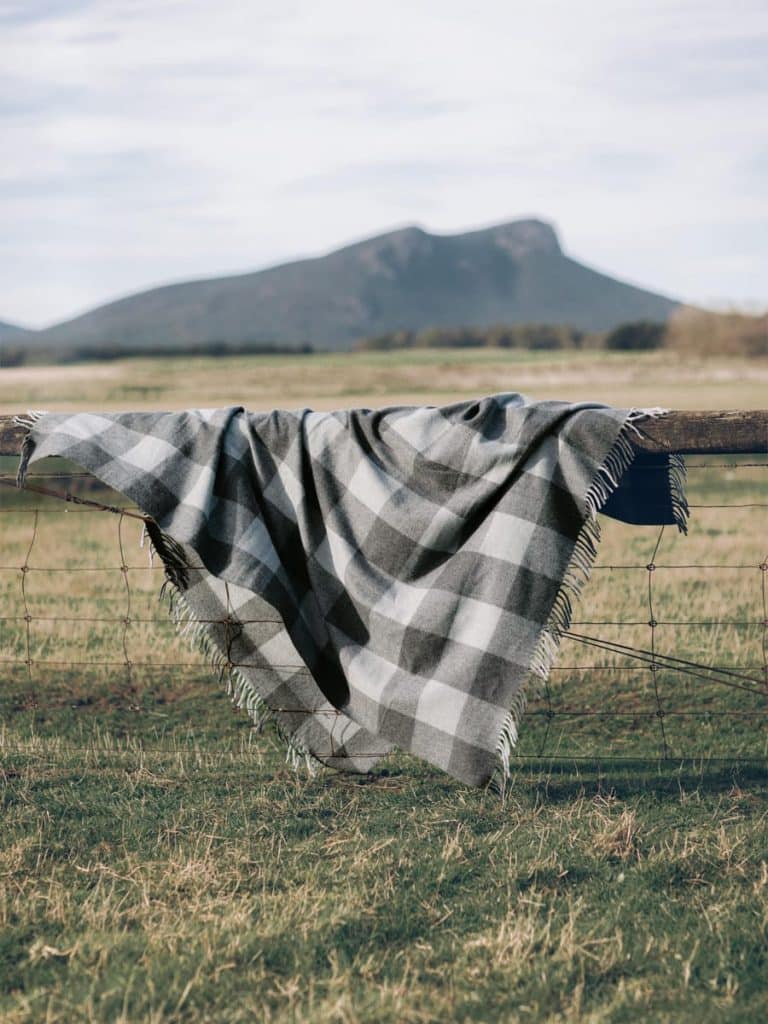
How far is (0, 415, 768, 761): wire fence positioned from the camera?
532 cm

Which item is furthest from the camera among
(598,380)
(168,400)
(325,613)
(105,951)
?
(598,380)

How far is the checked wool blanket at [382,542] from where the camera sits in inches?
162

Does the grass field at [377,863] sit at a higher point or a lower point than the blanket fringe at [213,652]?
lower

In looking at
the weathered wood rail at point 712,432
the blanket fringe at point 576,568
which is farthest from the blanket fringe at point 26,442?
the weathered wood rail at point 712,432

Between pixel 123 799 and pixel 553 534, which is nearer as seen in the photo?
pixel 553 534

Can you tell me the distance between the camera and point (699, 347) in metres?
59.8

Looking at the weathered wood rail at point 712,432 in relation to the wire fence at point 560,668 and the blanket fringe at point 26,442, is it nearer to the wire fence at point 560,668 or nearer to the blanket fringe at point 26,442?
the wire fence at point 560,668

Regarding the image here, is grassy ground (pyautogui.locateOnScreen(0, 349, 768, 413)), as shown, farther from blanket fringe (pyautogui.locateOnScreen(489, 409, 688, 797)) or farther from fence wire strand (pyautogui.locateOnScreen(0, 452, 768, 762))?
blanket fringe (pyautogui.locateOnScreen(489, 409, 688, 797))

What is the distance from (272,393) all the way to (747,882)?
38718mm

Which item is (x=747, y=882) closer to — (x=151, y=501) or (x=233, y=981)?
(x=233, y=981)

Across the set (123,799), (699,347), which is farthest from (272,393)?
(123,799)

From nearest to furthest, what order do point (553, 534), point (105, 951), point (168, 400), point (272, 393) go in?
point (105, 951)
point (553, 534)
point (168, 400)
point (272, 393)

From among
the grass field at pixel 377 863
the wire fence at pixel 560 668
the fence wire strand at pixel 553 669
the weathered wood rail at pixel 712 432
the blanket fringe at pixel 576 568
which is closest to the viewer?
the grass field at pixel 377 863

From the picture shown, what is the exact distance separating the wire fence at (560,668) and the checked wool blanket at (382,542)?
242 mm
